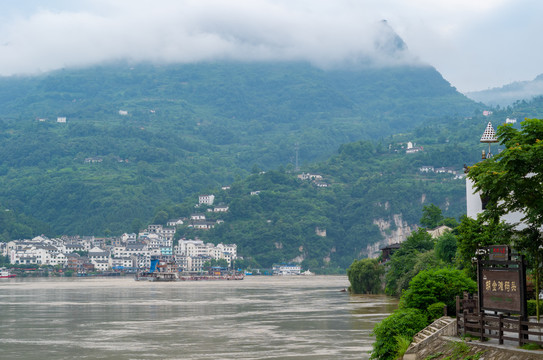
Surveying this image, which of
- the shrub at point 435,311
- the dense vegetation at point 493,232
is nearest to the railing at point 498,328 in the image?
the dense vegetation at point 493,232

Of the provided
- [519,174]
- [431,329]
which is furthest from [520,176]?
[431,329]

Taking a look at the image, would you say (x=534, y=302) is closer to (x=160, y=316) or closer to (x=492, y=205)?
(x=492, y=205)

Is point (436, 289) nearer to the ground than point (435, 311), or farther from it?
farther from it

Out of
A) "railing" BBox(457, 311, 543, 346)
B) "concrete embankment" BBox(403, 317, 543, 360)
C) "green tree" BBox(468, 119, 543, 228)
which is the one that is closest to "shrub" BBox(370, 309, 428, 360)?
"concrete embankment" BBox(403, 317, 543, 360)

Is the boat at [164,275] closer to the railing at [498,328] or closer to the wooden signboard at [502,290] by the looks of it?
the railing at [498,328]

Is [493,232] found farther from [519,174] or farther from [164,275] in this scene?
[164,275]

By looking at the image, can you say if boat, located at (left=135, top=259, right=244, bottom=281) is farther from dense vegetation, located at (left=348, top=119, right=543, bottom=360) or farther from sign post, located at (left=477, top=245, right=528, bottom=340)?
sign post, located at (left=477, top=245, right=528, bottom=340)
